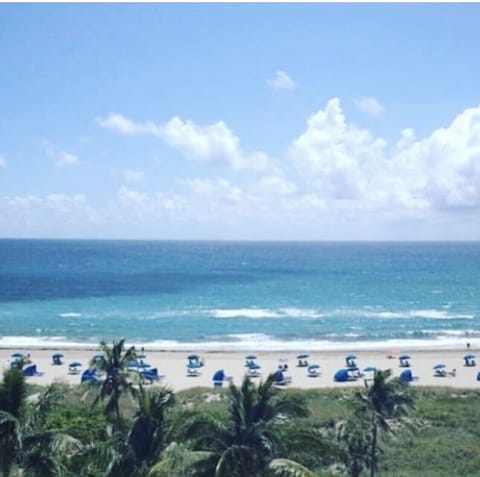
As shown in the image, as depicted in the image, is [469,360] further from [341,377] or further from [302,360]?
[302,360]

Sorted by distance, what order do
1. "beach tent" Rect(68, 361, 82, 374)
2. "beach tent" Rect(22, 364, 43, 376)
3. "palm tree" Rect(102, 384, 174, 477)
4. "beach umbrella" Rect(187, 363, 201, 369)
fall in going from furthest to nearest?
1. "beach umbrella" Rect(187, 363, 201, 369)
2. "beach tent" Rect(68, 361, 82, 374)
3. "beach tent" Rect(22, 364, 43, 376)
4. "palm tree" Rect(102, 384, 174, 477)

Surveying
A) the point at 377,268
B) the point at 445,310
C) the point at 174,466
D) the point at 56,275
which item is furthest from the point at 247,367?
the point at 377,268

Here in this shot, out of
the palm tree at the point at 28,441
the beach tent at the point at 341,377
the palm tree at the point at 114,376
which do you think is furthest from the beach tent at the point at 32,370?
the palm tree at the point at 28,441

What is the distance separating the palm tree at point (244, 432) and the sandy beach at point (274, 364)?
93.2 feet

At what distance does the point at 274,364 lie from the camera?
169 feet

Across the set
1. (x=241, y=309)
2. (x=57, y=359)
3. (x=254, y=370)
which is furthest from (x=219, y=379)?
→ (x=241, y=309)

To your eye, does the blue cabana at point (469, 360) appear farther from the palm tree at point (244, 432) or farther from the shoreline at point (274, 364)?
the palm tree at point (244, 432)

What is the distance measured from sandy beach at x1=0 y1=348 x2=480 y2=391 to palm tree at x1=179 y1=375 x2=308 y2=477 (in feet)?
93.2

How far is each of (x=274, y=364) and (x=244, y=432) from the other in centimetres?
3771

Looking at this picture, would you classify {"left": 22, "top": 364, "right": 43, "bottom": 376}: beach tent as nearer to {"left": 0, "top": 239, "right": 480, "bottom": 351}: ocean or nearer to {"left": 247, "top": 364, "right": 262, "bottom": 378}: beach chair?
{"left": 0, "top": 239, "right": 480, "bottom": 351}: ocean

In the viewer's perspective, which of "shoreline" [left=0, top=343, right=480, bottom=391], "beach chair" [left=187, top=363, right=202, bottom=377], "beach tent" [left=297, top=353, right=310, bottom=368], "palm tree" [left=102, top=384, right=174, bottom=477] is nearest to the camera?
"palm tree" [left=102, top=384, right=174, bottom=477]

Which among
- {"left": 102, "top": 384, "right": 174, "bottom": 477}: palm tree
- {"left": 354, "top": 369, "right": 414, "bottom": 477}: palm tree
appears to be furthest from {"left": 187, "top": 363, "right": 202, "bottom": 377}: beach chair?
{"left": 102, "top": 384, "right": 174, "bottom": 477}: palm tree

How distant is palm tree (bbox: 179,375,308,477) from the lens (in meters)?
13.9

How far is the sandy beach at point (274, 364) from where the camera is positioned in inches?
1790
